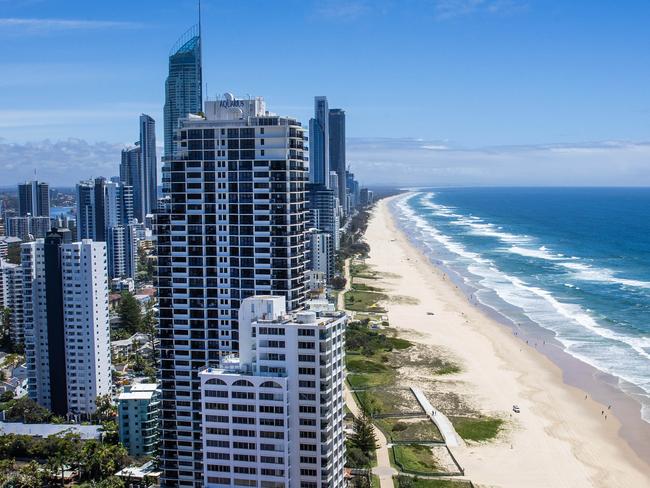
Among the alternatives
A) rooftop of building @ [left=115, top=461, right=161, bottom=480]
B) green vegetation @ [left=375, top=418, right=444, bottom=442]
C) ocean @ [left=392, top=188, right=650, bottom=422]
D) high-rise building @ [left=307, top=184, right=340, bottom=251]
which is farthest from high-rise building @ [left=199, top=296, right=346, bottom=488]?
high-rise building @ [left=307, top=184, right=340, bottom=251]

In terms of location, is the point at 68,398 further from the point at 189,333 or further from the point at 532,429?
the point at 532,429

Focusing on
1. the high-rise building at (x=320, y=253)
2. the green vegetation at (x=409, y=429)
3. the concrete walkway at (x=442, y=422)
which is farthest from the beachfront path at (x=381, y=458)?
the high-rise building at (x=320, y=253)

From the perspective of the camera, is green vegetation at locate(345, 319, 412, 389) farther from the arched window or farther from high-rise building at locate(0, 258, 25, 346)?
high-rise building at locate(0, 258, 25, 346)

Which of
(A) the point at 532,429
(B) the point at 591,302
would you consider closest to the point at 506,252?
(B) the point at 591,302

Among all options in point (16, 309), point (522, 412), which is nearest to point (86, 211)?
point (16, 309)

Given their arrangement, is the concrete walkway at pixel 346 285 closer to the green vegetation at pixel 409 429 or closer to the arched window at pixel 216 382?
the green vegetation at pixel 409 429
